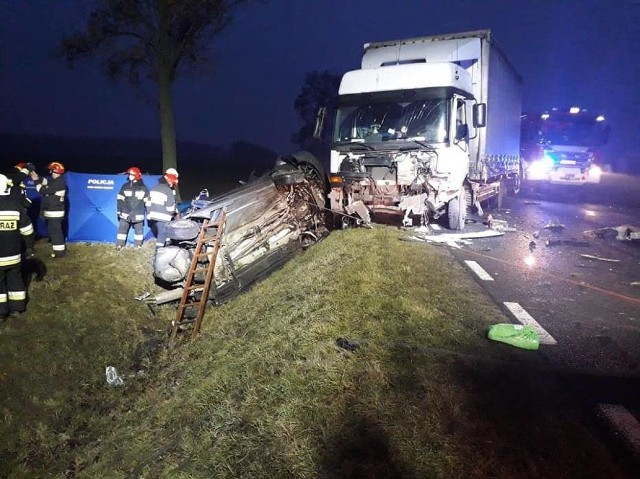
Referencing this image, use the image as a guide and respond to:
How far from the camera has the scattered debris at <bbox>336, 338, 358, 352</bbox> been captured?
3.53m

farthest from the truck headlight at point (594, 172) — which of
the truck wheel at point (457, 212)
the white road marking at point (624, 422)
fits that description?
the white road marking at point (624, 422)

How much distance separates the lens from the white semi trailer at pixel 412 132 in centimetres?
794

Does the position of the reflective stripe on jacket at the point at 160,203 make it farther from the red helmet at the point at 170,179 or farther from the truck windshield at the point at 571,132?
the truck windshield at the point at 571,132

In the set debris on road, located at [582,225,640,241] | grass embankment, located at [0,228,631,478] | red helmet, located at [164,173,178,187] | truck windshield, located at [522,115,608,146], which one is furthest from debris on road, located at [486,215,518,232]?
truck windshield, located at [522,115,608,146]

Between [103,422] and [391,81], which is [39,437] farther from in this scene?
[391,81]

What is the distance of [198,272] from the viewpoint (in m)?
5.98

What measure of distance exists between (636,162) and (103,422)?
169 ft

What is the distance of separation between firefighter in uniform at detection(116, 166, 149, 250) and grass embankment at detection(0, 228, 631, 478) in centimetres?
178

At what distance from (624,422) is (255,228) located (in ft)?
17.2

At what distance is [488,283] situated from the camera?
217 inches

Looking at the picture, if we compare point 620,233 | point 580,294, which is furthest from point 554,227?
point 580,294

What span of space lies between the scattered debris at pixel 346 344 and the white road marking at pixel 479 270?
2821 millimetres

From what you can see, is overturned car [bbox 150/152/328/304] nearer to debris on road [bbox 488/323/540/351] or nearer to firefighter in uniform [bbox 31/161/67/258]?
firefighter in uniform [bbox 31/161/67/258]

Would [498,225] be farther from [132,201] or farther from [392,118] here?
[132,201]
